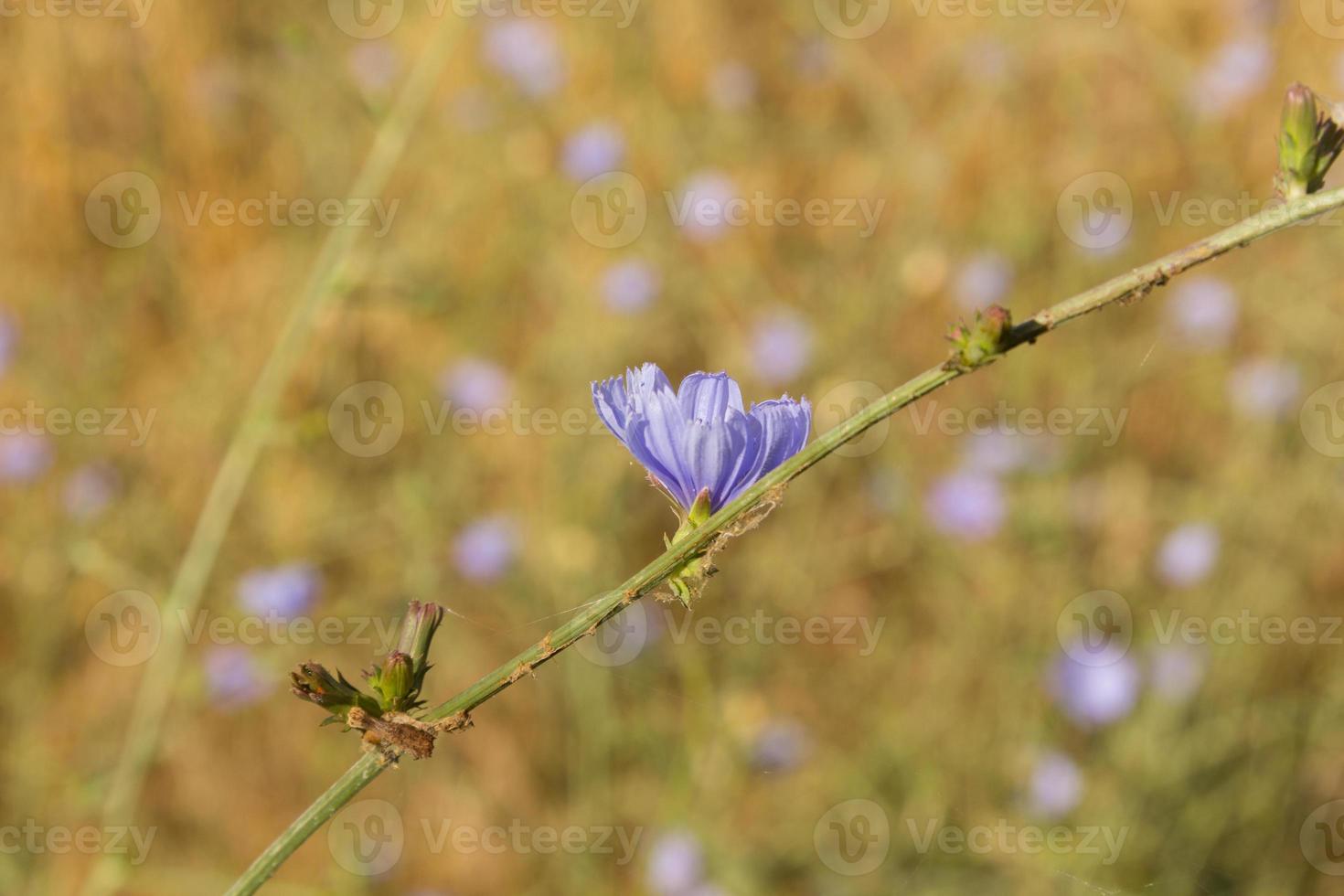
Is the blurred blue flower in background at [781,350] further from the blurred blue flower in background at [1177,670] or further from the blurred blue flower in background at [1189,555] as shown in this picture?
the blurred blue flower in background at [1177,670]

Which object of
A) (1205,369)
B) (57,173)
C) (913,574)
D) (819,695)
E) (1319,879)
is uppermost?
(57,173)

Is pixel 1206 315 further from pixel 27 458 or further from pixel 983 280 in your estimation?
pixel 27 458

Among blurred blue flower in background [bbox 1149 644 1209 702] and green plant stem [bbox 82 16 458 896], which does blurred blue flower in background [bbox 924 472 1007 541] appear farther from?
green plant stem [bbox 82 16 458 896]

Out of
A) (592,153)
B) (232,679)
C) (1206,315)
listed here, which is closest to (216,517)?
(232,679)

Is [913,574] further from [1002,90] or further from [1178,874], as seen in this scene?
[1002,90]

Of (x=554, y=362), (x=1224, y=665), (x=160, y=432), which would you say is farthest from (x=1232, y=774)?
(x=160, y=432)
